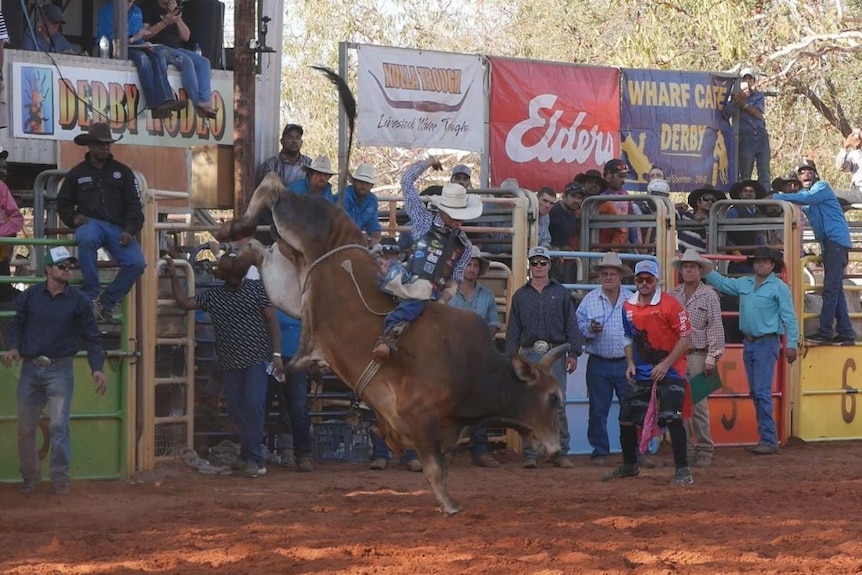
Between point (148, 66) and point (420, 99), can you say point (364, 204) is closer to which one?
point (420, 99)

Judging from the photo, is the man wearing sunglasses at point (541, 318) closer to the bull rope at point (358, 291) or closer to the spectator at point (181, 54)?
the bull rope at point (358, 291)

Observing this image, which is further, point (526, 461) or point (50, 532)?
point (526, 461)

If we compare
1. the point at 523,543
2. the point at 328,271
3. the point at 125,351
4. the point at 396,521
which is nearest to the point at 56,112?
the point at 125,351

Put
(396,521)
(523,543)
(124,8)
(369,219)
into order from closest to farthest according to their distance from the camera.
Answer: (523,543) < (396,521) < (369,219) < (124,8)

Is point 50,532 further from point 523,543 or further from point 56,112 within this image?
point 56,112

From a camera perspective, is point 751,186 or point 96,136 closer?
point 96,136

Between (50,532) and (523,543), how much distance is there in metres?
2.96

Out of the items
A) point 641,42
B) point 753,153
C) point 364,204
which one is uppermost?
point 641,42

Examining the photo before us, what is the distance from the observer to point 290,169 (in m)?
13.0

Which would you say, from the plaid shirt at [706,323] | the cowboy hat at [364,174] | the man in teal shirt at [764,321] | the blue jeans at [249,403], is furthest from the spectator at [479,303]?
the man in teal shirt at [764,321]

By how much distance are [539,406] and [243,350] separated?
3169mm

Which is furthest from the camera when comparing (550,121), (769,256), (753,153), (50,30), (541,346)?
(753,153)

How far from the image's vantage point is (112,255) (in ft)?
35.0

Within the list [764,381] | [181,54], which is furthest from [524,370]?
[181,54]
